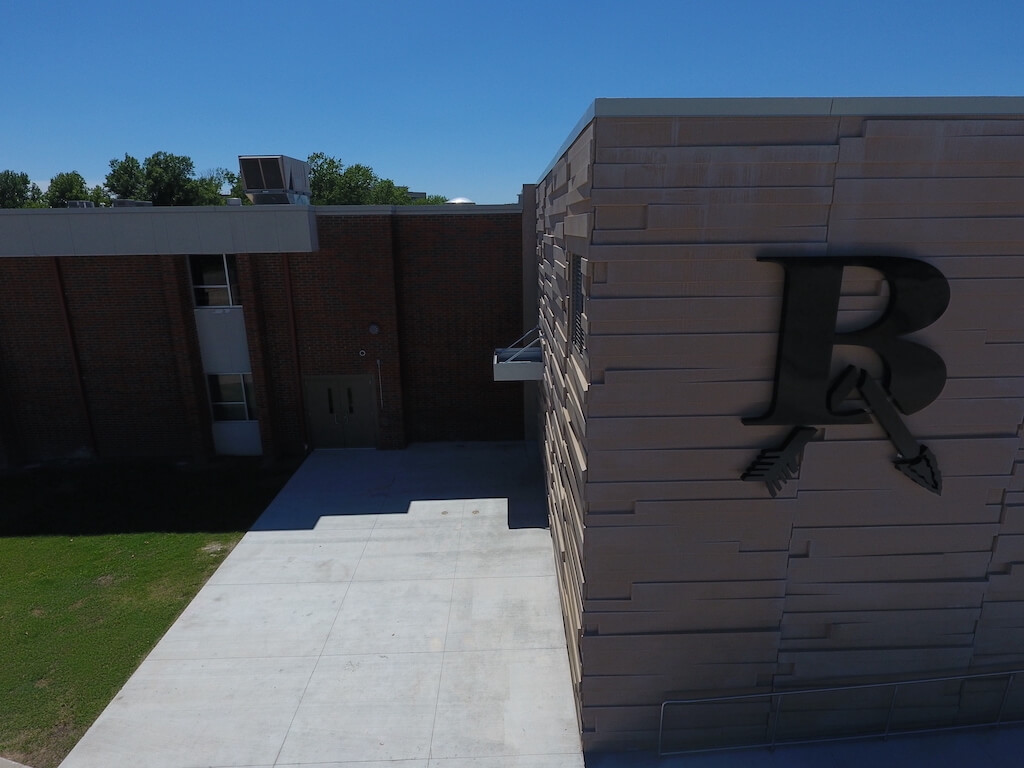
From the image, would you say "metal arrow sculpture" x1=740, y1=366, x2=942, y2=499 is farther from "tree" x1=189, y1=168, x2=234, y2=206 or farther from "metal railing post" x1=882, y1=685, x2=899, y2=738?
"tree" x1=189, y1=168, x2=234, y2=206

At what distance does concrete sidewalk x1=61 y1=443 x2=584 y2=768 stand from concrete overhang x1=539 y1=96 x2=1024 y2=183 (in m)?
6.35

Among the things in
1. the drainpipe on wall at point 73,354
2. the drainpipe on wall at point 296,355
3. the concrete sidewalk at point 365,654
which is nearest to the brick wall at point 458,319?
the drainpipe on wall at point 296,355

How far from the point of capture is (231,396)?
15828mm

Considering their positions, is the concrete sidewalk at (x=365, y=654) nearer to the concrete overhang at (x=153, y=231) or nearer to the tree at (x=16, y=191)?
the concrete overhang at (x=153, y=231)

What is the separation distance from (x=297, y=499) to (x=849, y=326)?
36.5ft

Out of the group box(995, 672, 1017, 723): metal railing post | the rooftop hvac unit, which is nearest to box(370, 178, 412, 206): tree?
the rooftop hvac unit

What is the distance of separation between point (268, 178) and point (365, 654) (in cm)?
1098

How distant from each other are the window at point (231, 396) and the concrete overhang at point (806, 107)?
13.0 meters

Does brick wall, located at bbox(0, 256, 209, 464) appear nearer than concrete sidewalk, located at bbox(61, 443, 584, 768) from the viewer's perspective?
No

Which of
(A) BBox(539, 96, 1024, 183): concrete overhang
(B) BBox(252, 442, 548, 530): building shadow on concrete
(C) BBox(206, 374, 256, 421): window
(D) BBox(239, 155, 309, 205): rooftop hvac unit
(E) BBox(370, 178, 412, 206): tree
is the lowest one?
(B) BBox(252, 442, 548, 530): building shadow on concrete

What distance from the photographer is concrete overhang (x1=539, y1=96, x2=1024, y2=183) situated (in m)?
5.02

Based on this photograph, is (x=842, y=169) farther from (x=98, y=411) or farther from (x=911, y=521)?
(x=98, y=411)

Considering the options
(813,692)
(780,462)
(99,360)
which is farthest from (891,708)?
(99,360)

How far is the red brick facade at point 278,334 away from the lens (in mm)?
14641
